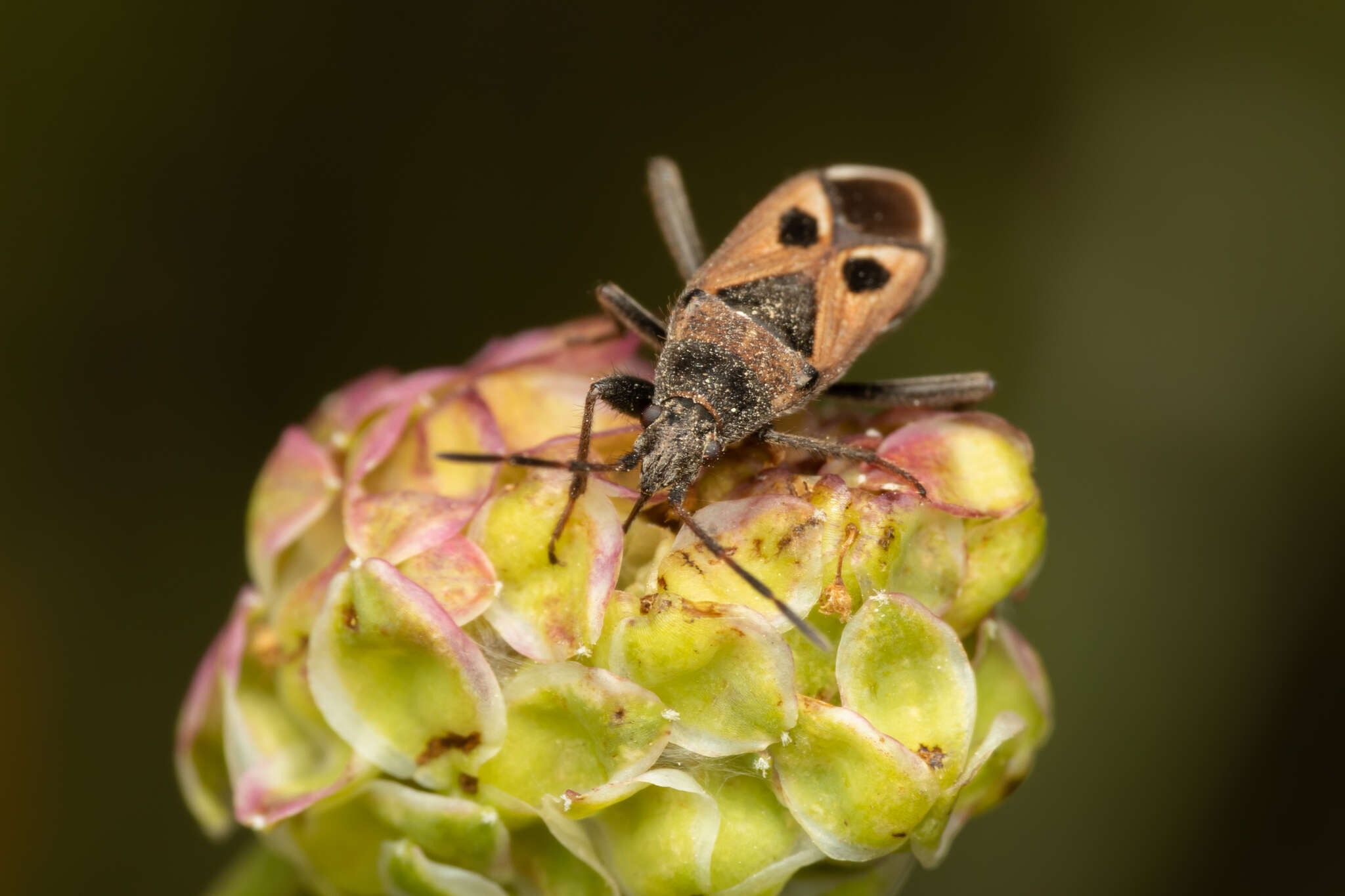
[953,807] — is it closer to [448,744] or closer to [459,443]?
[448,744]

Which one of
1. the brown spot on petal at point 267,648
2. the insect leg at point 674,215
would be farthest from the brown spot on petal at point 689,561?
the insect leg at point 674,215

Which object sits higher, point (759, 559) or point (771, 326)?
point (771, 326)

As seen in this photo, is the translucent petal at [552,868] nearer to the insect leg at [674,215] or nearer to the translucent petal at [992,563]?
the translucent petal at [992,563]

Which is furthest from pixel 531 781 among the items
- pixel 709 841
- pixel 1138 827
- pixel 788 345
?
pixel 1138 827

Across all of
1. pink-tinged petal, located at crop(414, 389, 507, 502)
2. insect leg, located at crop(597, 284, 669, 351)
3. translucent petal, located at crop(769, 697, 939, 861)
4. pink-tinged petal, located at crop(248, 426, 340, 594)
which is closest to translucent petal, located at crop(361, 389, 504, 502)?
pink-tinged petal, located at crop(414, 389, 507, 502)

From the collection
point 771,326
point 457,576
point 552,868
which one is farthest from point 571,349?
point 552,868
